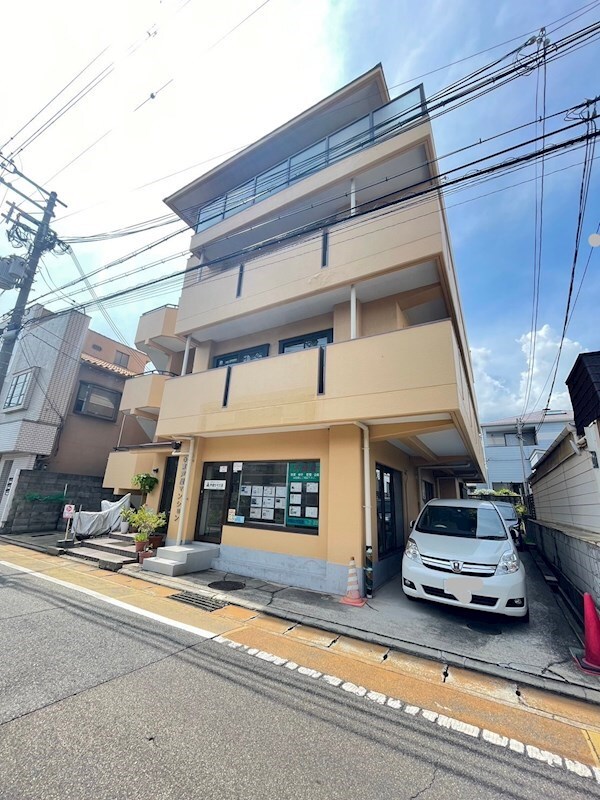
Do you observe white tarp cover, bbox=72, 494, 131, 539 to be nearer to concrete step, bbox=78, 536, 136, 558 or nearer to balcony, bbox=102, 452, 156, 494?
concrete step, bbox=78, 536, 136, 558

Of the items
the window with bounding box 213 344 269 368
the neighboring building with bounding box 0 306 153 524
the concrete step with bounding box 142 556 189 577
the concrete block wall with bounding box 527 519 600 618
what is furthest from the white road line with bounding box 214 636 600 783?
the neighboring building with bounding box 0 306 153 524

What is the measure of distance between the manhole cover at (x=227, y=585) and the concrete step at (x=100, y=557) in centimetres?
257

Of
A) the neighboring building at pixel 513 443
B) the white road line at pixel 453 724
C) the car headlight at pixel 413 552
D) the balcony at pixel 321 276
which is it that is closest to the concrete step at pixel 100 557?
the white road line at pixel 453 724

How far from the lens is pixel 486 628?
4965mm

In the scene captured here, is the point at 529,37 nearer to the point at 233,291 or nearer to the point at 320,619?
the point at 233,291

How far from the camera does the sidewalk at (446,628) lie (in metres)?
3.76

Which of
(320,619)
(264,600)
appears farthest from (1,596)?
(320,619)

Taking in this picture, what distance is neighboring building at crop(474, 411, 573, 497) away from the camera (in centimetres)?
2477

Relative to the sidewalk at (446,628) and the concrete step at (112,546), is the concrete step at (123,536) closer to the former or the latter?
the concrete step at (112,546)

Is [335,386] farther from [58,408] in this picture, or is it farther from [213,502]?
[58,408]

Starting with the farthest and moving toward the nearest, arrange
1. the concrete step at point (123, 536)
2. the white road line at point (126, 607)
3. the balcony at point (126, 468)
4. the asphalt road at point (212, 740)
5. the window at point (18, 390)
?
the window at point (18, 390) < the balcony at point (126, 468) < the concrete step at point (123, 536) < the white road line at point (126, 607) < the asphalt road at point (212, 740)

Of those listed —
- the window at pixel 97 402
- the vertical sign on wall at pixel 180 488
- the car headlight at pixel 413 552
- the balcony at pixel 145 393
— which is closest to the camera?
the car headlight at pixel 413 552

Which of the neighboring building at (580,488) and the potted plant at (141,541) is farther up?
the neighboring building at (580,488)

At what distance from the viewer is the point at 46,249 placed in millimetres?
10469
